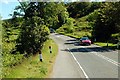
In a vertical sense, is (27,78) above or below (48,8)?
below

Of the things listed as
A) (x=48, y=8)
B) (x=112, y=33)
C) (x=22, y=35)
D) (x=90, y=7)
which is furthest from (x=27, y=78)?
(x=90, y=7)

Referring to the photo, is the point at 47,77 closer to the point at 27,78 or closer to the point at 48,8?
the point at 27,78

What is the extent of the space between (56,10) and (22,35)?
23.7m

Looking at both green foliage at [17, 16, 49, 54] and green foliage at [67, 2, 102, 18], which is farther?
green foliage at [67, 2, 102, 18]

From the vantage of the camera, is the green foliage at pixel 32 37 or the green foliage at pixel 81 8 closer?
the green foliage at pixel 32 37

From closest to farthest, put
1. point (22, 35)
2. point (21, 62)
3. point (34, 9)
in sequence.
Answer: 1. point (21, 62)
2. point (22, 35)
3. point (34, 9)

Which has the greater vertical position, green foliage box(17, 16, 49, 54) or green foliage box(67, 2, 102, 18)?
green foliage box(67, 2, 102, 18)

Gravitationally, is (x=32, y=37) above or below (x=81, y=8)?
below

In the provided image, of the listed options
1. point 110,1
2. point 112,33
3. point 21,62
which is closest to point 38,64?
point 21,62

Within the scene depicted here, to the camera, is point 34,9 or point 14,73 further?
point 34,9

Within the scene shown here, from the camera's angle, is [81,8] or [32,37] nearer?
[32,37]

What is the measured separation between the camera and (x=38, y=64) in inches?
985

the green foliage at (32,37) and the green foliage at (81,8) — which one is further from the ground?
the green foliage at (81,8)

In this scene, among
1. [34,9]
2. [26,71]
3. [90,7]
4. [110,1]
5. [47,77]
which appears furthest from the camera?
[90,7]
